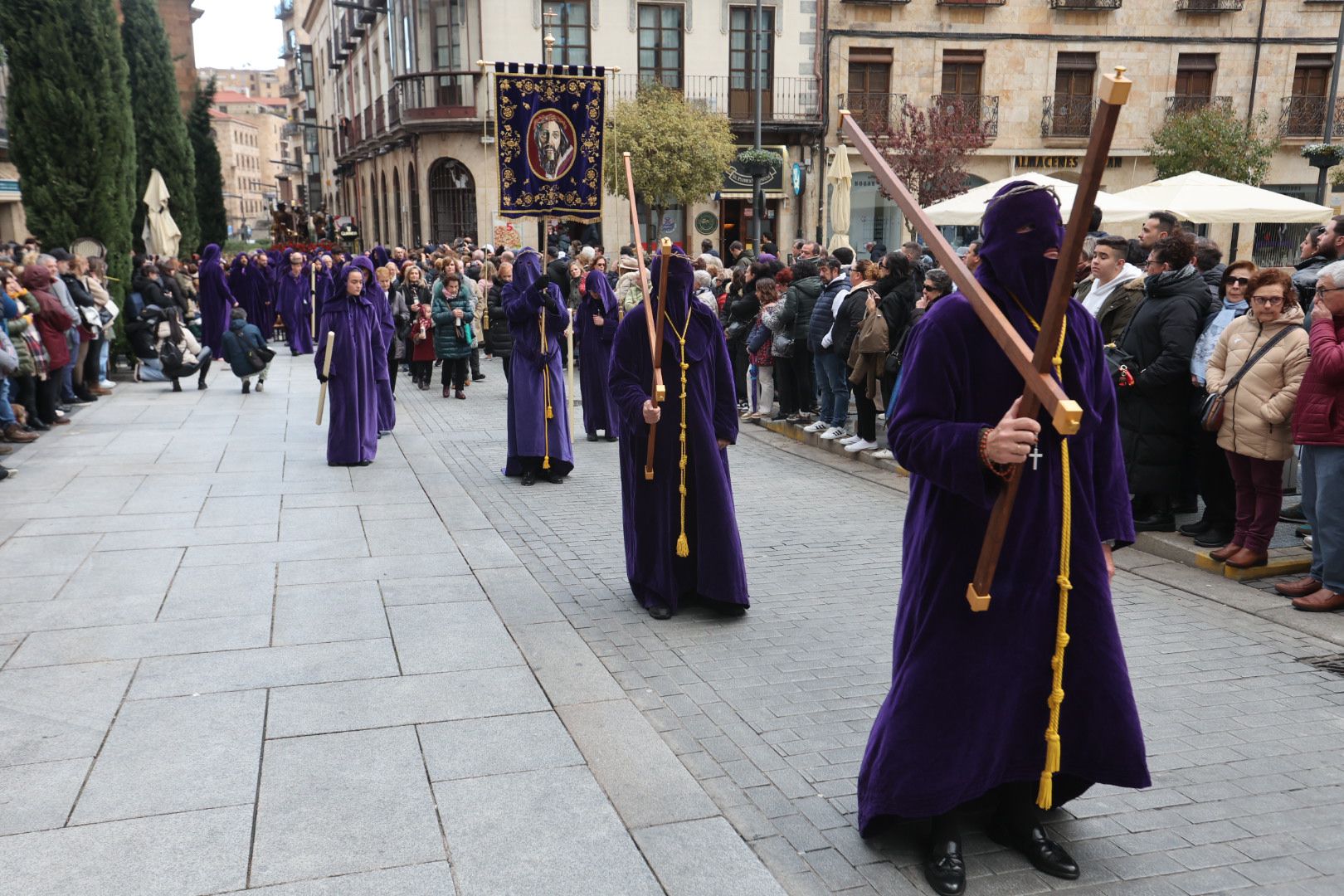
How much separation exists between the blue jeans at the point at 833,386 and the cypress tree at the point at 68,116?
443 inches

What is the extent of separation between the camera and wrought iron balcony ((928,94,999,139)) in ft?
97.6

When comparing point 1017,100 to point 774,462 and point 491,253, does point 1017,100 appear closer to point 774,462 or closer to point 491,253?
point 491,253

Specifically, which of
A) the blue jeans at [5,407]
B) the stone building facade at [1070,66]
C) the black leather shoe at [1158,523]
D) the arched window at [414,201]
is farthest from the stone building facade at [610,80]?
the black leather shoe at [1158,523]

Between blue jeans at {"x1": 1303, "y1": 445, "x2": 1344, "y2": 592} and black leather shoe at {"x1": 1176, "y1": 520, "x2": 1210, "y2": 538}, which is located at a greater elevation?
blue jeans at {"x1": 1303, "y1": 445, "x2": 1344, "y2": 592}

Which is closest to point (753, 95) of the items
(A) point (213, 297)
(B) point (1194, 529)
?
(A) point (213, 297)

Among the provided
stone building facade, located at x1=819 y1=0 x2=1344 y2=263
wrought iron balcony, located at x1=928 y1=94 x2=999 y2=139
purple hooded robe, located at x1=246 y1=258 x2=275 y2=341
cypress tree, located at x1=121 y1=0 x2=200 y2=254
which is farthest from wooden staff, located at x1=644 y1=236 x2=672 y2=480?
cypress tree, located at x1=121 y1=0 x2=200 y2=254

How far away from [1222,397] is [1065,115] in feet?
87.8

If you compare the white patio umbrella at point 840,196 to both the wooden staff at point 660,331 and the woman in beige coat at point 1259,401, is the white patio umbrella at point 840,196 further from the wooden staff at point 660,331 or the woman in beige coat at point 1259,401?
the wooden staff at point 660,331

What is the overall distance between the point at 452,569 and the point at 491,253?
Result: 13.5 meters

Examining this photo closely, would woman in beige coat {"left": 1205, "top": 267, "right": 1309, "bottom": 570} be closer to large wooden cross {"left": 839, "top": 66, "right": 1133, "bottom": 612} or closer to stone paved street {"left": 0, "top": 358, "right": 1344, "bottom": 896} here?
stone paved street {"left": 0, "top": 358, "right": 1344, "bottom": 896}

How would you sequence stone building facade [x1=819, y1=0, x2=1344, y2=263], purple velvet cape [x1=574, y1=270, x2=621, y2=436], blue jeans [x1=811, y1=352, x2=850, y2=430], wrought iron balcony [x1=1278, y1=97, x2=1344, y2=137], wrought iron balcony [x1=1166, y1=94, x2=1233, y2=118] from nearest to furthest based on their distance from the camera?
blue jeans [x1=811, y1=352, x2=850, y2=430]
purple velvet cape [x1=574, y1=270, x2=621, y2=436]
stone building facade [x1=819, y1=0, x2=1344, y2=263]
wrought iron balcony [x1=1166, y1=94, x2=1233, y2=118]
wrought iron balcony [x1=1278, y1=97, x2=1344, y2=137]

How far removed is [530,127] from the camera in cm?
1127

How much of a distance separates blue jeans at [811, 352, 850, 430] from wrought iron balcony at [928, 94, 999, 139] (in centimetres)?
2072

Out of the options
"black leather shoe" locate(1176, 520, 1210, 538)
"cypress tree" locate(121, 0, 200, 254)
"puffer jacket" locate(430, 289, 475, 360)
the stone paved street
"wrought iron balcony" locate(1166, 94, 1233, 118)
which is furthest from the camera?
"wrought iron balcony" locate(1166, 94, 1233, 118)
